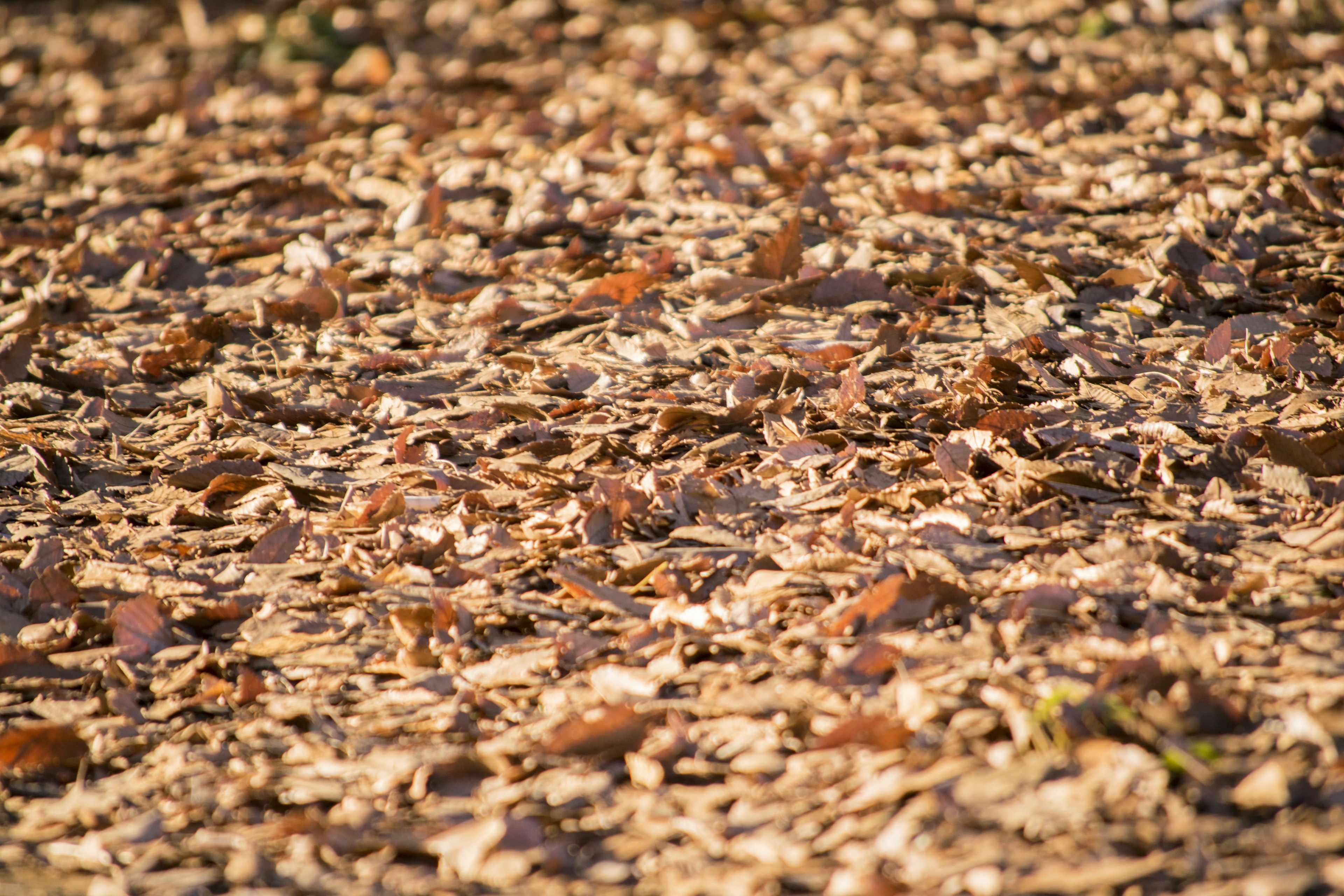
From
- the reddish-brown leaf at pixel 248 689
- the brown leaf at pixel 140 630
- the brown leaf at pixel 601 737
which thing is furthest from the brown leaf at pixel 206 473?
the brown leaf at pixel 601 737

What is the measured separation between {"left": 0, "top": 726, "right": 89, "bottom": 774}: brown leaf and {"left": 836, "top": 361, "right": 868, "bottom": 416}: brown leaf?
1698 mm

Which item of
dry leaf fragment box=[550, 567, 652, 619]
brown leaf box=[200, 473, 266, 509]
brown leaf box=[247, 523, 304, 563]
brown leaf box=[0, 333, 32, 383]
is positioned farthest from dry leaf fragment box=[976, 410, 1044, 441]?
brown leaf box=[0, 333, 32, 383]

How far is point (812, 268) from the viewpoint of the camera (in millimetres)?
3383

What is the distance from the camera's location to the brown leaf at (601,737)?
1.68 m

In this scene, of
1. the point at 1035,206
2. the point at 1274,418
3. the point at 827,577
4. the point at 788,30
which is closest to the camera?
the point at 827,577

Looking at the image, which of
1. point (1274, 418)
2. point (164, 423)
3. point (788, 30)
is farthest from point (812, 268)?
point (788, 30)

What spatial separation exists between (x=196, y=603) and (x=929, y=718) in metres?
1.42

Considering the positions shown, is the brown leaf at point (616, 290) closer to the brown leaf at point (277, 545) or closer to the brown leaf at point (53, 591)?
the brown leaf at point (277, 545)

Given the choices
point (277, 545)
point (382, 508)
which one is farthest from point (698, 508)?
point (277, 545)

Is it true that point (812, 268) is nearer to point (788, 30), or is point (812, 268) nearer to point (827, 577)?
point (827, 577)

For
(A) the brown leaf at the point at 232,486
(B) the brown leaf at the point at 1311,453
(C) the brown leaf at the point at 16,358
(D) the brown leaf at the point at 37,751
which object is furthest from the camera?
(C) the brown leaf at the point at 16,358

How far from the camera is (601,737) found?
169 cm

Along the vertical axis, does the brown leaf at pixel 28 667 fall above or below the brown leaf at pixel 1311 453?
above

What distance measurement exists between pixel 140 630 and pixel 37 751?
0.99ft
